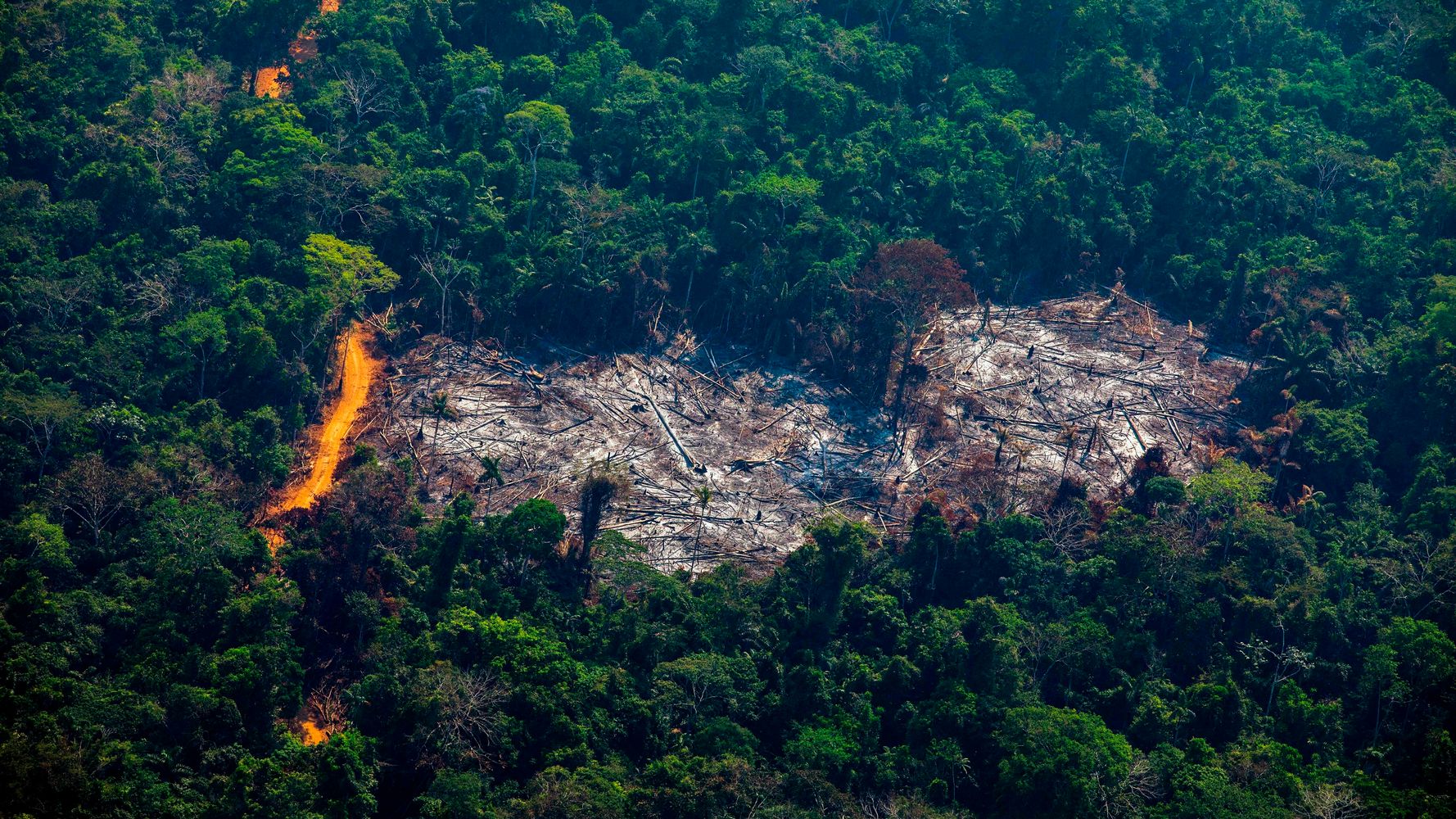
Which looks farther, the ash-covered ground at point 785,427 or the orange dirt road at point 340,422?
the ash-covered ground at point 785,427

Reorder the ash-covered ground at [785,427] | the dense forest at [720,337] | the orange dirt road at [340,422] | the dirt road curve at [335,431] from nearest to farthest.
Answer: the dense forest at [720,337]
the dirt road curve at [335,431]
the orange dirt road at [340,422]
the ash-covered ground at [785,427]

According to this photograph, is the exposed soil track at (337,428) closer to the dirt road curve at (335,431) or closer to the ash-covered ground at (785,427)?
the dirt road curve at (335,431)

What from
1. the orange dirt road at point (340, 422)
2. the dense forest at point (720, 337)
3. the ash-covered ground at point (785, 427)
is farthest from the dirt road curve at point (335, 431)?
the ash-covered ground at point (785, 427)

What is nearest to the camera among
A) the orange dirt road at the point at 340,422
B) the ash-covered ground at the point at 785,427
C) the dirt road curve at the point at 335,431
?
the dirt road curve at the point at 335,431

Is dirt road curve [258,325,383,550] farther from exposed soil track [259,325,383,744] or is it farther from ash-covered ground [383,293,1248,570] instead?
ash-covered ground [383,293,1248,570]

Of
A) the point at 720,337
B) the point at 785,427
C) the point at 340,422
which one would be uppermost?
the point at 720,337

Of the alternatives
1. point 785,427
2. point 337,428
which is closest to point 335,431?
point 337,428

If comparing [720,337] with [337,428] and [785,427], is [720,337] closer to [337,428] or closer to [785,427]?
[785,427]
